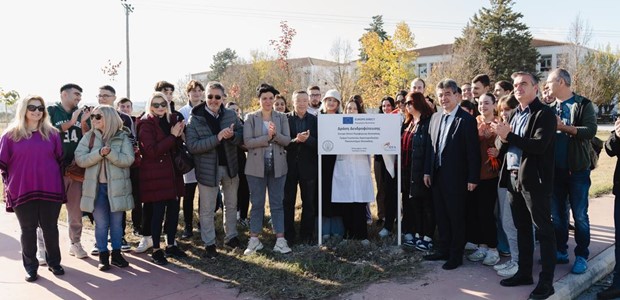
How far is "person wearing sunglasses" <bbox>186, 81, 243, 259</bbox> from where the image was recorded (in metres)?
5.86

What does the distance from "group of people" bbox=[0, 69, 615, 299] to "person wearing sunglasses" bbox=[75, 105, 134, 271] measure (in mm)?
14

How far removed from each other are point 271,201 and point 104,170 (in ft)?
7.04

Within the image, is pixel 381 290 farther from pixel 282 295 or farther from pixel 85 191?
pixel 85 191

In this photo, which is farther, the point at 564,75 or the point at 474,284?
the point at 564,75

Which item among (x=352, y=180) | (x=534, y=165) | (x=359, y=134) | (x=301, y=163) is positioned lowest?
(x=352, y=180)

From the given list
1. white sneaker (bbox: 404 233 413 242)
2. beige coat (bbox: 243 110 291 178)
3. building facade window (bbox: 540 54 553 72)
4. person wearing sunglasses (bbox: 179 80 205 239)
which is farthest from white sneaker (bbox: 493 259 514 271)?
building facade window (bbox: 540 54 553 72)

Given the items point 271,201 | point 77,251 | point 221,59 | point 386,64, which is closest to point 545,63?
point 386,64

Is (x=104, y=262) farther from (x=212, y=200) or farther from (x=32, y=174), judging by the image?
(x=212, y=200)

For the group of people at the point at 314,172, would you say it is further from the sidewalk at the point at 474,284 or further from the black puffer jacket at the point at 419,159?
the sidewalk at the point at 474,284

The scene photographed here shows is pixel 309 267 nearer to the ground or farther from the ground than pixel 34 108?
nearer to the ground

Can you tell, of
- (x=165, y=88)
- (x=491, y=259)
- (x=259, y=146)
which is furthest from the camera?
(x=165, y=88)

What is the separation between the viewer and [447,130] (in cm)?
539

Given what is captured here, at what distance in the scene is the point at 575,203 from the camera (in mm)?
5219

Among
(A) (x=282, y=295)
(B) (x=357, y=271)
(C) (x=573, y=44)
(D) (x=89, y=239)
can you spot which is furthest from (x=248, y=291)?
(C) (x=573, y=44)
